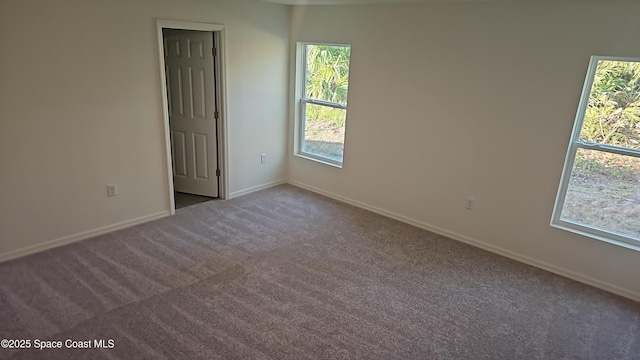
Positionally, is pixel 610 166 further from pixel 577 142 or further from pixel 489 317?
pixel 489 317

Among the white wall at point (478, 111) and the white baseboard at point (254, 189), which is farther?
the white baseboard at point (254, 189)

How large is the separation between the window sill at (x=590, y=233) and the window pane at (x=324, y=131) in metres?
2.44

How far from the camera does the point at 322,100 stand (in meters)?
5.05

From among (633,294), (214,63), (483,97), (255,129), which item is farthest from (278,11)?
(633,294)

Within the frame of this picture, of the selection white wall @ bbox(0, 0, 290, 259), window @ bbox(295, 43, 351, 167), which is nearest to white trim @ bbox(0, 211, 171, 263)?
white wall @ bbox(0, 0, 290, 259)

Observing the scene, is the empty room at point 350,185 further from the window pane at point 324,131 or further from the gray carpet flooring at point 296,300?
the window pane at point 324,131

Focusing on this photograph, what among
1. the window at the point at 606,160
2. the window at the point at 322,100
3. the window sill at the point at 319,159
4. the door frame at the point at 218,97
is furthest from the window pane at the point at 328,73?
the window at the point at 606,160

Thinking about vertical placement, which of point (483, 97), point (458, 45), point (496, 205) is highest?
point (458, 45)

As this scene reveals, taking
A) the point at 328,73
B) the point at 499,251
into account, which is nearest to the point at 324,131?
the point at 328,73

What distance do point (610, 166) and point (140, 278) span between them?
3.80m

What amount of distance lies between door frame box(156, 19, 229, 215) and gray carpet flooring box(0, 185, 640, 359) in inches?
29.0

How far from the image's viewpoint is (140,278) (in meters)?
3.20

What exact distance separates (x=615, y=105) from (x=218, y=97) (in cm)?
368

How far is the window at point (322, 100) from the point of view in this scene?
4809mm
